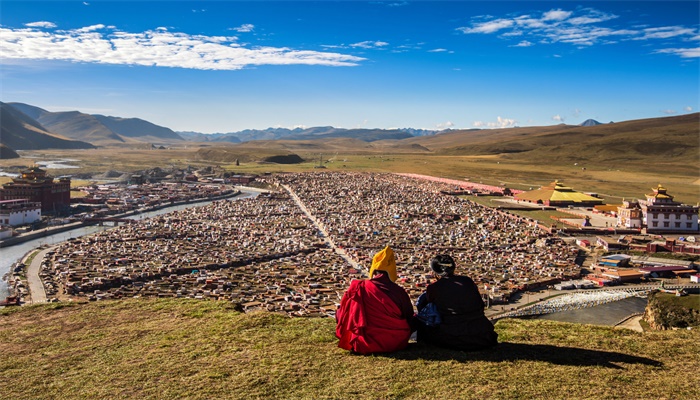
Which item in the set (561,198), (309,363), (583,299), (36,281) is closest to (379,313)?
(309,363)

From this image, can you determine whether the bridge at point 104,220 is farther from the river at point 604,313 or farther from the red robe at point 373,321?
the red robe at point 373,321

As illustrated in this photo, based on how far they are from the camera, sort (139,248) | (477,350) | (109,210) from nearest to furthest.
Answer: (477,350) → (139,248) → (109,210)

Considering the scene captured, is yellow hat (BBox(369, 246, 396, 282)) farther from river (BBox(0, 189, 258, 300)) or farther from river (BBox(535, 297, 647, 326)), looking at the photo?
river (BBox(0, 189, 258, 300))

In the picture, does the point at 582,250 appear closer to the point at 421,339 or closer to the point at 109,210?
the point at 421,339

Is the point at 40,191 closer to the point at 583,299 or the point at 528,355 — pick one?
the point at 583,299

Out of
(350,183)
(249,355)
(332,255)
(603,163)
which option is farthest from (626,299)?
(603,163)

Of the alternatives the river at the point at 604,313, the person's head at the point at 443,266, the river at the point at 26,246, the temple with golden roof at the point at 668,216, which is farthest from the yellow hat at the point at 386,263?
the temple with golden roof at the point at 668,216
